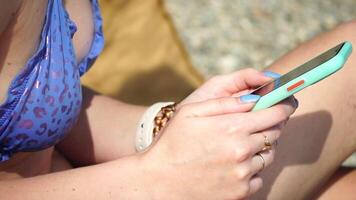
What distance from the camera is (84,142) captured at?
1181mm

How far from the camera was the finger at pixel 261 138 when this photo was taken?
837 millimetres

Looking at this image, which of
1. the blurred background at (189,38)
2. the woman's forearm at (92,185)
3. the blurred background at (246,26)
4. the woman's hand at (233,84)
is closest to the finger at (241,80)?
the woman's hand at (233,84)

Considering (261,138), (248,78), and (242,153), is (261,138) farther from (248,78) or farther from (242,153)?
(248,78)

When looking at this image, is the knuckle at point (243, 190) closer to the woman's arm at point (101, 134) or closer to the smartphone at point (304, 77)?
the smartphone at point (304, 77)

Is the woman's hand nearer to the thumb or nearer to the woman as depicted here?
the woman

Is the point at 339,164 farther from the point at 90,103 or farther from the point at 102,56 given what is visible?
the point at 102,56

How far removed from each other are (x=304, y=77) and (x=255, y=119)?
0.08 meters

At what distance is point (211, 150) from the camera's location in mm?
829

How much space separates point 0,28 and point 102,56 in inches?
37.0

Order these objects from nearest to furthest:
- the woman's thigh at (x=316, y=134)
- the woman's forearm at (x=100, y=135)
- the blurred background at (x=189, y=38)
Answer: the woman's thigh at (x=316, y=134), the woman's forearm at (x=100, y=135), the blurred background at (x=189, y=38)

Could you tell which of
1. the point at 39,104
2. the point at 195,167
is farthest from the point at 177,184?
the point at 39,104

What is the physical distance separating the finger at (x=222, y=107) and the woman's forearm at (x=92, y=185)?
97 millimetres

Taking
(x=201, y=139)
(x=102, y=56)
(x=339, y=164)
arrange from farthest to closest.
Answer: (x=102, y=56) < (x=339, y=164) < (x=201, y=139)

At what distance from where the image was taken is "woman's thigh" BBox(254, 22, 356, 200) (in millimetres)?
1017
